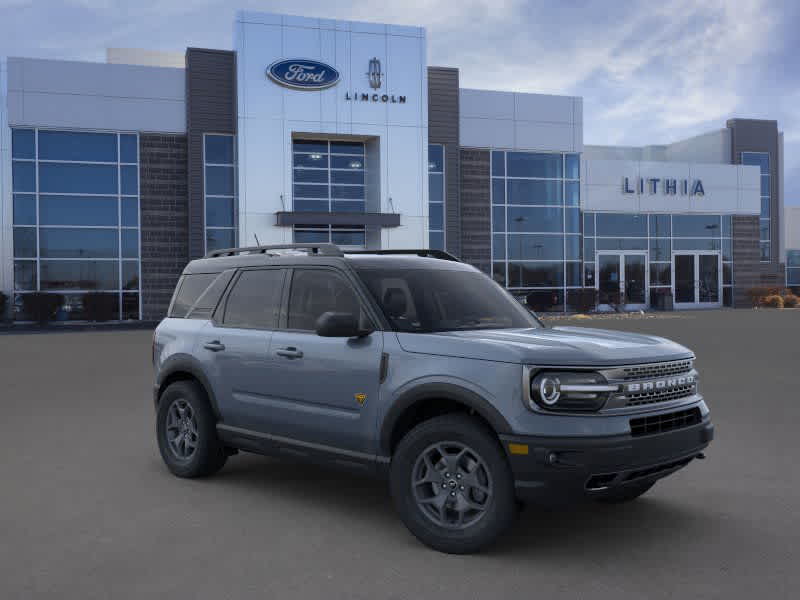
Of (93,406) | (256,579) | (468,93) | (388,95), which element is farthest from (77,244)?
(256,579)

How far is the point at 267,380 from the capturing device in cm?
609

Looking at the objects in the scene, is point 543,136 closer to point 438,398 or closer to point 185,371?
point 185,371

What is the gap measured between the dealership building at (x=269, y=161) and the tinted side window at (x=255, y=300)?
82.9 ft

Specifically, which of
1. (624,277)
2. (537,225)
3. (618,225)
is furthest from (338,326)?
(624,277)

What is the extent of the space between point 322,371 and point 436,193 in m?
30.8

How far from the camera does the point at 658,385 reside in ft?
16.3

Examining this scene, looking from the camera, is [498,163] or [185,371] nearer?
[185,371]

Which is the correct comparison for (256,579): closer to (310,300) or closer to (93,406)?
(310,300)

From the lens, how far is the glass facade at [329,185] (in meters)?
33.0

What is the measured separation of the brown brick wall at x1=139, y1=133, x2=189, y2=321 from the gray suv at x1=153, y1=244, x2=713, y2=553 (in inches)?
1034

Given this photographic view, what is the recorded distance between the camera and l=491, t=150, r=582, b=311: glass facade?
37438 millimetres

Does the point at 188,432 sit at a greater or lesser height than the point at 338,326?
lesser

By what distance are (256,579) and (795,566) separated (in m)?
2.97

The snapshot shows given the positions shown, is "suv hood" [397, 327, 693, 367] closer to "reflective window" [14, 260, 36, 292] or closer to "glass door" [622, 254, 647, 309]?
"reflective window" [14, 260, 36, 292]
